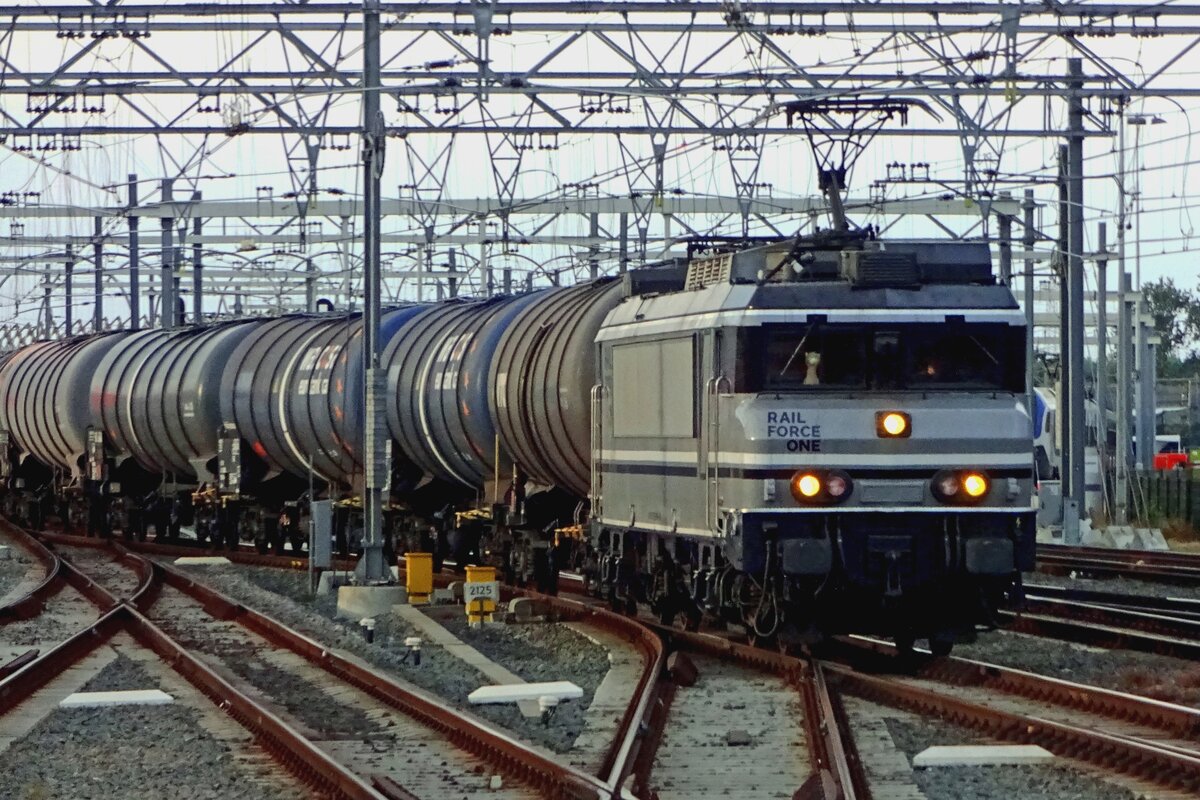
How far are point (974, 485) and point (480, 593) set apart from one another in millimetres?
6233

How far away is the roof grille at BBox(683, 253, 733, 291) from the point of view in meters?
14.4

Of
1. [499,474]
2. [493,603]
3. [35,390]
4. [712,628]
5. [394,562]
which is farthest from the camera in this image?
[35,390]

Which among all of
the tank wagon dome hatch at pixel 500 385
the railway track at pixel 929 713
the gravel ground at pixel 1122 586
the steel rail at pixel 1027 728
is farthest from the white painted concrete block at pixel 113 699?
the gravel ground at pixel 1122 586

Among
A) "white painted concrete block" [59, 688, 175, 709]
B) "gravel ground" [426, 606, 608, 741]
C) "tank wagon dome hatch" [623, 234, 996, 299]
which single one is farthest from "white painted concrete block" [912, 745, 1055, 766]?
"white painted concrete block" [59, 688, 175, 709]

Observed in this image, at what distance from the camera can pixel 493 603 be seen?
1881 cm

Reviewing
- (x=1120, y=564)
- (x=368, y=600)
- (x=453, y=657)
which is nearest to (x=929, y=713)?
(x=453, y=657)

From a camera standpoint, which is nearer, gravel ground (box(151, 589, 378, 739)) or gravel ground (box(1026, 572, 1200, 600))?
gravel ground (box(151, 589, 378, 739))

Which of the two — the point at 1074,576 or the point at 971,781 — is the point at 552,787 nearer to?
the point at 971,781

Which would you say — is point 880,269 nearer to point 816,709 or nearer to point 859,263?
point 859,263

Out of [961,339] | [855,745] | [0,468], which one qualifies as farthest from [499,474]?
[0,468]

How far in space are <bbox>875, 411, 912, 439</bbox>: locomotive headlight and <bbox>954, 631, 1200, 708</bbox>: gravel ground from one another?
2158mm

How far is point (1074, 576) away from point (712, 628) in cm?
923

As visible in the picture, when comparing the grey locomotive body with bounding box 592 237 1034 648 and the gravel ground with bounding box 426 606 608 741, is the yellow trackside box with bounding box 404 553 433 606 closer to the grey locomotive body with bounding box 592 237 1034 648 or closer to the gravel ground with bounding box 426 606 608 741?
the gravel ground with bounding box 426 606 608 741

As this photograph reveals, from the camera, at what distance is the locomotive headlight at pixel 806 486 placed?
A: 13.5m
